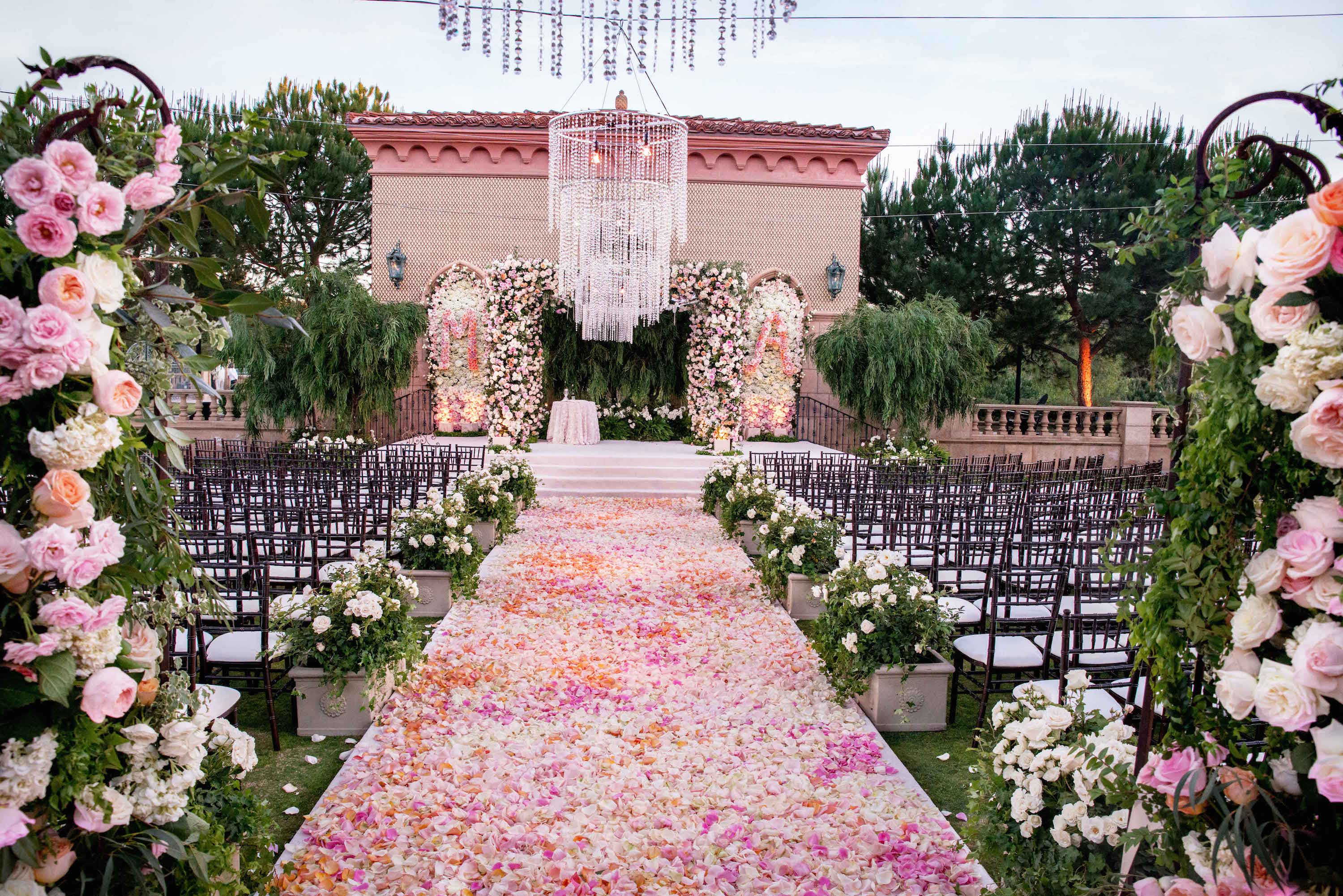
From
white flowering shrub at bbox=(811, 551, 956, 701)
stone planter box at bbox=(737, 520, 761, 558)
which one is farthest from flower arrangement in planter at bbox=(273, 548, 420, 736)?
stone planter box at bbox=(737, 520, 761, 558)

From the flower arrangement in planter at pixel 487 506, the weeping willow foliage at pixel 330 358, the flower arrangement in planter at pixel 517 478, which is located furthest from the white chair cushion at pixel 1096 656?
the weeping willow foliage at pixel 330 358

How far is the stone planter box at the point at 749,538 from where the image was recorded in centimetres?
952

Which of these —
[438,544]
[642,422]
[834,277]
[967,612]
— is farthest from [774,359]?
[967,612]

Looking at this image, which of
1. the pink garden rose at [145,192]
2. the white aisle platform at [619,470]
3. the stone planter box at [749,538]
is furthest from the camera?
the white aisle platform at [619,470]

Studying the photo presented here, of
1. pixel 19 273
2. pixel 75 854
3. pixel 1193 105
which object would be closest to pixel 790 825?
pixel 75 854

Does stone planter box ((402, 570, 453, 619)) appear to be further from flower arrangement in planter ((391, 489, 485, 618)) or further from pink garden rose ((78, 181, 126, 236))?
pink garden rose ((78, 181, 126, 236))

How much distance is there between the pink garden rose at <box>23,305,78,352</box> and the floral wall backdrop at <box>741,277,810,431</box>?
1688 centimetres

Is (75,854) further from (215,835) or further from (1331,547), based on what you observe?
(1331,547)

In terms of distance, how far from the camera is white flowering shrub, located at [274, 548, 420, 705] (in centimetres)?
439

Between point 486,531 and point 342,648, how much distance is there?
4.87 metres

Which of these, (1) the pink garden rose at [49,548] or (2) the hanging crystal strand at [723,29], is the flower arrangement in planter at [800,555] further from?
(1) the pink garden rose at [49,548]

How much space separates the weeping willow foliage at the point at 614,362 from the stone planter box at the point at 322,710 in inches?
544

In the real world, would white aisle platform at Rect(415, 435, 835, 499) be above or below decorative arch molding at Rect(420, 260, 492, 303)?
below

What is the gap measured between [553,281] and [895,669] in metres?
12.9
